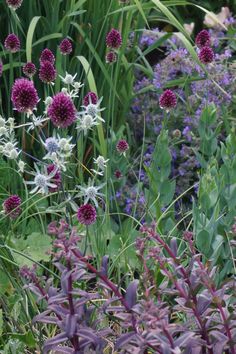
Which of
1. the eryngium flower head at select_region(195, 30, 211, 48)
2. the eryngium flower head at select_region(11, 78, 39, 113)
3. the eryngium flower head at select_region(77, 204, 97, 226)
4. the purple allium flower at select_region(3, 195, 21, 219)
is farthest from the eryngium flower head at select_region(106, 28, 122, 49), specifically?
the eryngium flower head at select_region(77, 204, 97, 226)

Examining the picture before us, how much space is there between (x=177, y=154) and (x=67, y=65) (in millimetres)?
660

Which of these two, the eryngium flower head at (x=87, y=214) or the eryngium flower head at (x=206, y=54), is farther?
A: the eryngium flower head at (x=206, y=54)

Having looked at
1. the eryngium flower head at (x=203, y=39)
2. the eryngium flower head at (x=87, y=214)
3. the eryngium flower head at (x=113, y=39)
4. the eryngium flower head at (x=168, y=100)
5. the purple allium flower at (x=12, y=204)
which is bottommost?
the purple allium flower at (x=12, y=204)

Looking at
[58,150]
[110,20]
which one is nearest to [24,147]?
[110,20]

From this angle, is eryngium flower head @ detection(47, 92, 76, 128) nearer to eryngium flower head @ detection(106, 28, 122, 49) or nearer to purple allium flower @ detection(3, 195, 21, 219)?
purple allium flower @ detection(3, 195, 21, 219)

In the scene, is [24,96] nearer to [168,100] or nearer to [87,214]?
[87,214]

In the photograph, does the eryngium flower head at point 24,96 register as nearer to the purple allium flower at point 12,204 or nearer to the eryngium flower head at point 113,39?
the purple allium flower at point 12,204

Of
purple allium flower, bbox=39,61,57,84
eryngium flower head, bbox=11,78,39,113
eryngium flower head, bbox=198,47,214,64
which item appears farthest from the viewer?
eryngium flower head, bbox=198,47,214,64

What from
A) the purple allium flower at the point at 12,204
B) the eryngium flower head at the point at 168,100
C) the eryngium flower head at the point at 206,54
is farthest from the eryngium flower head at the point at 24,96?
the eryngium flower head at the point at 206,54

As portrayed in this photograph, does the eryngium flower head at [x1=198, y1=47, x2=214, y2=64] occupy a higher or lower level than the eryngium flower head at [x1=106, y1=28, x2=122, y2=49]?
A: lower

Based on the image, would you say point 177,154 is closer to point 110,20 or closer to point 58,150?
point 110,20

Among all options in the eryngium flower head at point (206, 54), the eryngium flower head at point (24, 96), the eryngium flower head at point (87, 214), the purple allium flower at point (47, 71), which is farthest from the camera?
the eryngium flower head at point (206, 54)

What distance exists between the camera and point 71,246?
1625 mm

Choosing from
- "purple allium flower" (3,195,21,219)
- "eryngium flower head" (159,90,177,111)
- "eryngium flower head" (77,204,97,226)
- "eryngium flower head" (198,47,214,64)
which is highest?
"eryngium flower head" (198,47,214,64)
